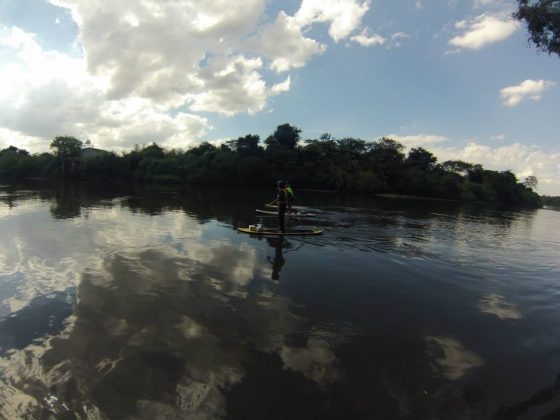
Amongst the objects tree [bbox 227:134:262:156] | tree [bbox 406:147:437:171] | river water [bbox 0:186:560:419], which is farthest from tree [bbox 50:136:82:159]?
river water [bbox 0:186:560:419]

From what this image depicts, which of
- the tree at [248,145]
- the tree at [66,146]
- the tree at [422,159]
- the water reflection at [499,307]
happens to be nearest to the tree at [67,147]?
the tree at [66,146]

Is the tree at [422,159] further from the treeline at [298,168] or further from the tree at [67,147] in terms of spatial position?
the tree at [67,147]

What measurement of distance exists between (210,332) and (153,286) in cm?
327

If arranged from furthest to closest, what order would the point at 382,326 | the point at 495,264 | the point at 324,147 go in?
the point at 324,147 → the point at 495,264 → the point at 382,326

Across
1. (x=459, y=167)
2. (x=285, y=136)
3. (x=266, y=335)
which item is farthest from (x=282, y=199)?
(x=459, y=167)

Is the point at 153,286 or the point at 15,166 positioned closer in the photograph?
the point at 153,286

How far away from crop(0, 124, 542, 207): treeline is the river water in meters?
81.2

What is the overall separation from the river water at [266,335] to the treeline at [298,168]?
8119cm

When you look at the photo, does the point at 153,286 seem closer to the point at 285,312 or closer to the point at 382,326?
the point at 285,312

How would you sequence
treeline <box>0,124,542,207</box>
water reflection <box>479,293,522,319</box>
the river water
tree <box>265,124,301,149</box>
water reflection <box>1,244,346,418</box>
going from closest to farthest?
water reflection <box>1,244,346,418</box>
the river water
water reflection <box>479,293,522,319</box>
treeline <box>0,124,542,207</box>
tree <box>265,124,301,149</box>

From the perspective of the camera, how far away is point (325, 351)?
271 inches

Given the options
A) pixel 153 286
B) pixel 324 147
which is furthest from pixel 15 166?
pixel 153 286

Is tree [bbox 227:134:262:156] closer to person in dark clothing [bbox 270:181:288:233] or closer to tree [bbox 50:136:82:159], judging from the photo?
tree [bbox 50:136:82:159]

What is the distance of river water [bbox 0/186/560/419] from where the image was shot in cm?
543
